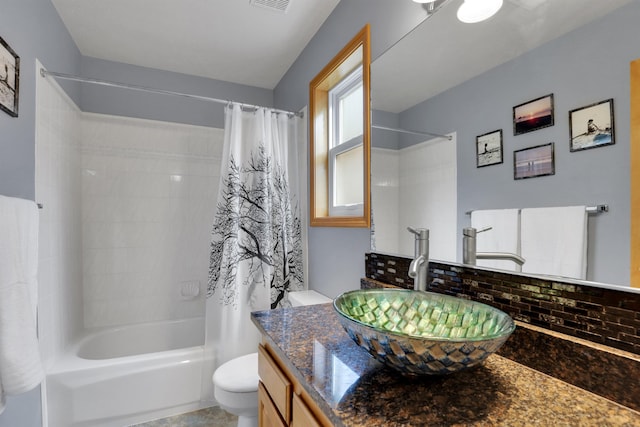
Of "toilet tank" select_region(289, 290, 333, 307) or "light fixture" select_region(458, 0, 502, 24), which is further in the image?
Result: "toilet tank" select_region(289, 290, 333, 307)

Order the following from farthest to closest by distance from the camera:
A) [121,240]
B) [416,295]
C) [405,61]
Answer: [121,240] < [405,61] < [416,295]

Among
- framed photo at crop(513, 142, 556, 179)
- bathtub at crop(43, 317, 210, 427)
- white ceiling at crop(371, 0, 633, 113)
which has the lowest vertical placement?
bathtub at crop(43, 317, 210, 427)

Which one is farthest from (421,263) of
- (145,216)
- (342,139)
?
(145,216)

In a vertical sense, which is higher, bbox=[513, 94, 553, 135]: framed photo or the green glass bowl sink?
bbox=[513, 94, 553, 135]: framed photo

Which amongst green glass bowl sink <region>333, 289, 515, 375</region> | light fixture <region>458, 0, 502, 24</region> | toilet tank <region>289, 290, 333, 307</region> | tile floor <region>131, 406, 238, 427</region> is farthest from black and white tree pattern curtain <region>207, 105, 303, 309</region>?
light fixture <region>458, 0, 502, 24</region>

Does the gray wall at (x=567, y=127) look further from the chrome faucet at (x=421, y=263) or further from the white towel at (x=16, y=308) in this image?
the white towel at (x=16, y=308)

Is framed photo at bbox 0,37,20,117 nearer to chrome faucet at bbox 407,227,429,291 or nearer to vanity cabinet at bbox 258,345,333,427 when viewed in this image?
vanity cabinet at bbox 258,345,333,427

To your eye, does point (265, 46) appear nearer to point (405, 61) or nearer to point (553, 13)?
point (405, 61)

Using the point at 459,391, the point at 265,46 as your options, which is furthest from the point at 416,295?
the point at 265,46

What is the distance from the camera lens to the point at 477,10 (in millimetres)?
991

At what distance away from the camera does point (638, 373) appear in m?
0.60

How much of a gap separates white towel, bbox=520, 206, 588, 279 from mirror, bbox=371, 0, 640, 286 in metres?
0.02

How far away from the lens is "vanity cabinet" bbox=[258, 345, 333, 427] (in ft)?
2.36

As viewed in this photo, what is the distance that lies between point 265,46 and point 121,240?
1924 millimetres
